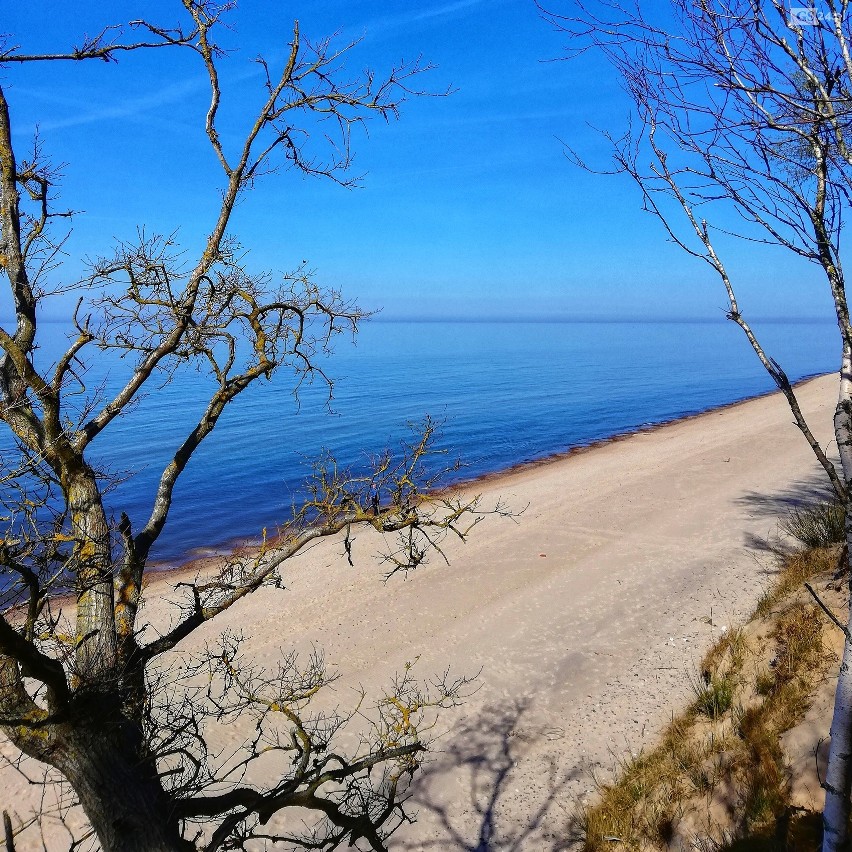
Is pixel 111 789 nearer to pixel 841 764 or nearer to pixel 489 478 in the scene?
pixel 841 764

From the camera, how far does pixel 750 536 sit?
54.2ft

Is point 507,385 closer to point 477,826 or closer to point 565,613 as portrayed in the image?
point 565,613

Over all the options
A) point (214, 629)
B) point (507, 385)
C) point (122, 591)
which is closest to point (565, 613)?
point (214, 629)

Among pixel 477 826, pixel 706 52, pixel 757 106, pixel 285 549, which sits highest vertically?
pixel 706 52

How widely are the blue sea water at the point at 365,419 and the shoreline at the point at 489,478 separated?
0.44 meters

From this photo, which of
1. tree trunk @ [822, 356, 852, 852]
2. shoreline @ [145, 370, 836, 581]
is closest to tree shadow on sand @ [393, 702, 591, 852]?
shoreline @ [145, 370, 836, 581]

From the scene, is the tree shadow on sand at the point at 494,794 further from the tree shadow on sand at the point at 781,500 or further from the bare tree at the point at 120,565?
the tree shadow on sand at the point at 781,500

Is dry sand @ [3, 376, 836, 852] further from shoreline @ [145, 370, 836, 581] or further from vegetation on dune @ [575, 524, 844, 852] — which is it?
shoreline @ [145, 370, 836, 581]

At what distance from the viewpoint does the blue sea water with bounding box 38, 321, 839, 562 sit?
2584cm

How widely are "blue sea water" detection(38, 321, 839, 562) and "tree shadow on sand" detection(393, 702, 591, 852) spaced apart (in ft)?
19.6

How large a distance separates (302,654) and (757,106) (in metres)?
12.0

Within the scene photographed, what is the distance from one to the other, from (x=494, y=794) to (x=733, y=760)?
330 centimetres

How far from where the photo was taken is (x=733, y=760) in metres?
7.00

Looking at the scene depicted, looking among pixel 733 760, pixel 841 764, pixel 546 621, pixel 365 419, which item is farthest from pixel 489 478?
pixel 841 764
